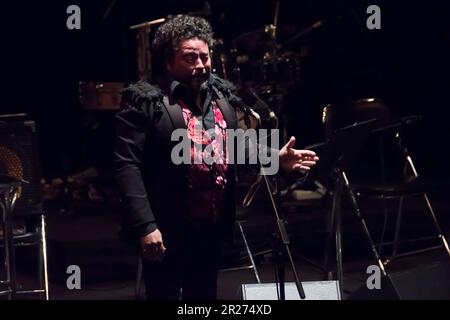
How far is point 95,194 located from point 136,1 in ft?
5.98

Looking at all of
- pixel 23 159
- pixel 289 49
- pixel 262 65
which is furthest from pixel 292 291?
pixel 289 49

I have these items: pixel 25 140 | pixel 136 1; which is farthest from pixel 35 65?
pixel 25 140

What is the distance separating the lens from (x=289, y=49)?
7.42 m

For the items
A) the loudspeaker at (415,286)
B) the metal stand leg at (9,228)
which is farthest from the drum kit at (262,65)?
the metal stand leg at (9,228)

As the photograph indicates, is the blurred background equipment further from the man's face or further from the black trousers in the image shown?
the man's face

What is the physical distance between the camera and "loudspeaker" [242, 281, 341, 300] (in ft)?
12.5

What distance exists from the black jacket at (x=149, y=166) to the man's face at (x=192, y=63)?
0.08m

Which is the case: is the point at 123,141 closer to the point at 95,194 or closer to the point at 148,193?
the point at 148,193

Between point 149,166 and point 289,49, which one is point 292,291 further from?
point 289,49

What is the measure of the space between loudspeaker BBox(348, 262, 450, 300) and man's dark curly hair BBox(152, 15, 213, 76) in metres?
1.74

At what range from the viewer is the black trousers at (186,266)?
320 cm

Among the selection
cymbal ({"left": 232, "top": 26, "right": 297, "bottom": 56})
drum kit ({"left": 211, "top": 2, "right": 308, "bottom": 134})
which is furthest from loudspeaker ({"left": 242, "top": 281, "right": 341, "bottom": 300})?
cymbal ({"left": 232, "top": 26, "right": 297, "bottom": 56})

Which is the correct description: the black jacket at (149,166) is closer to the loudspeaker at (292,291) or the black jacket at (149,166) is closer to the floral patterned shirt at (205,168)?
the floral patterned shirt at (205,168)

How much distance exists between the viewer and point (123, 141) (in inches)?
123
